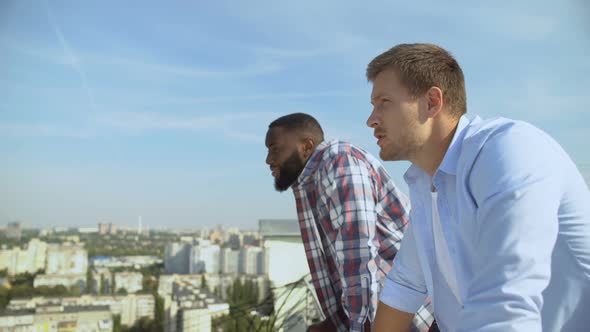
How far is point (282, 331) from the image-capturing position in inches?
161

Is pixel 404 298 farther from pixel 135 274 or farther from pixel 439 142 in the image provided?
pixel 135 274

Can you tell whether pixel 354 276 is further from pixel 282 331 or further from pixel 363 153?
pixel 282 331

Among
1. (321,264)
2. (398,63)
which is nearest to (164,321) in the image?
(321,264)

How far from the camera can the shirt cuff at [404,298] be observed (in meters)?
1.04

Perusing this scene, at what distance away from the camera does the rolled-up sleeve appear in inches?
40.5

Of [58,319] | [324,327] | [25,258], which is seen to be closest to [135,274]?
[58,319]

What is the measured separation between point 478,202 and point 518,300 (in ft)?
0.49

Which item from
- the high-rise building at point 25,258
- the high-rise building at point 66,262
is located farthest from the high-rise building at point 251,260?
the high-rise building at point 25,258

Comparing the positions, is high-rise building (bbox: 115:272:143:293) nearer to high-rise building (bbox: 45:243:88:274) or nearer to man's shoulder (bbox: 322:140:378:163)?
high-rise building (bbox: 45:243:88:274)

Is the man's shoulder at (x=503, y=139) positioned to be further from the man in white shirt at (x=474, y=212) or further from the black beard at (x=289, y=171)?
the black beard at (x=289, y=171)

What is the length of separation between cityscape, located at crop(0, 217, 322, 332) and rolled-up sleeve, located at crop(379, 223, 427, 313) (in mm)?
4093

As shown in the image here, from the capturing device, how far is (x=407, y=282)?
3.42 ft

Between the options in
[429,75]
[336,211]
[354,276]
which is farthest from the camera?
[336,211]

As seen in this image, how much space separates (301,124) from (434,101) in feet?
4.73
